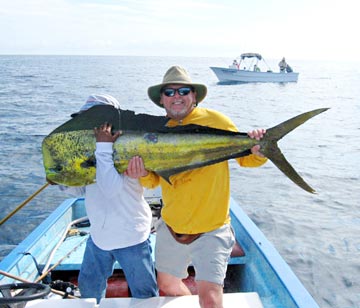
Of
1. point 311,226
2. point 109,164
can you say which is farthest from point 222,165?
point 311,226

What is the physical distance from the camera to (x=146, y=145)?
2.71 metres

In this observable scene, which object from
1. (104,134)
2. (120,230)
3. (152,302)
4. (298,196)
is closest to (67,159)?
(104,134)

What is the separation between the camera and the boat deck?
2.92m

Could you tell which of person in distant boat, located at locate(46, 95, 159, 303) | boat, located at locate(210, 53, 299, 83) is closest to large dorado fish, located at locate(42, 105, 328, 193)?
person in distant boat, located at locate(46, 95, 159, 303)

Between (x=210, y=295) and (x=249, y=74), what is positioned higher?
(x=210, y=295)

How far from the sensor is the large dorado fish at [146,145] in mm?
2664

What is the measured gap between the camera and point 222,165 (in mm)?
3008

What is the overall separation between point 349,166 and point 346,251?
6361mm

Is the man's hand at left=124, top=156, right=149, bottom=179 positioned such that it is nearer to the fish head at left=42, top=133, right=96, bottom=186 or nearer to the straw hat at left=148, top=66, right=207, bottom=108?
the fish head at left=42, top=133, right=96, bottom=186

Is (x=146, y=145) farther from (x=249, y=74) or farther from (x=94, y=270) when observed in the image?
(x=249, y=74)

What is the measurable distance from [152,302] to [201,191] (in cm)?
89

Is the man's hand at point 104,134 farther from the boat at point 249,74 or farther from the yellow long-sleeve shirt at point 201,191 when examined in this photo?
the boat at point 249,74

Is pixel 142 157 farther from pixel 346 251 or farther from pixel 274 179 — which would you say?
pixel 274 179

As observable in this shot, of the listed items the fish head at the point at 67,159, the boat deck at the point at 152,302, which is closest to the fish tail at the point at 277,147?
the boat deck at the point at 152,302
